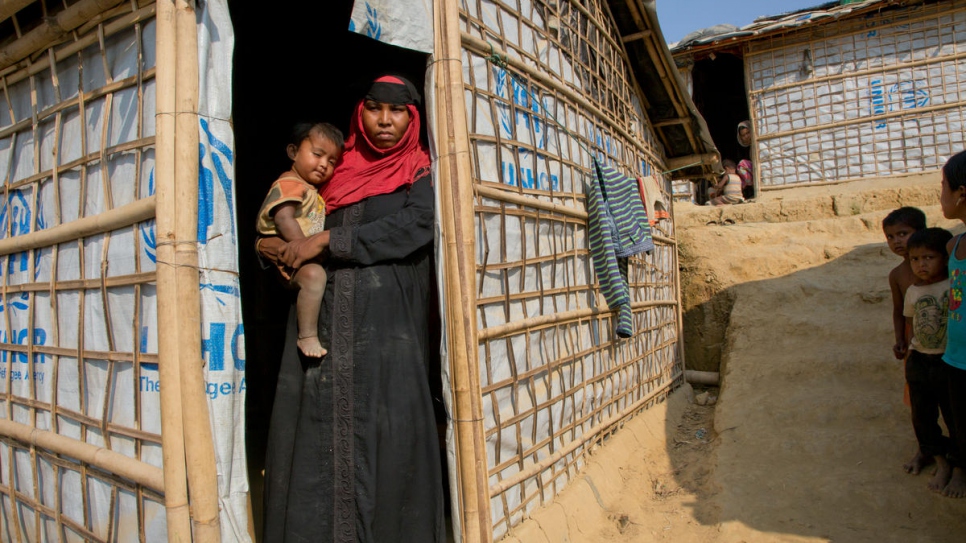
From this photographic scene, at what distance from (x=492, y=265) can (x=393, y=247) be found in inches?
20.8

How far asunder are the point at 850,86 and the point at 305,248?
399 inches

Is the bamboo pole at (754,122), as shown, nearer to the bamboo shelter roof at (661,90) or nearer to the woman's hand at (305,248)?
the bamboo shelter roof at (661,90)

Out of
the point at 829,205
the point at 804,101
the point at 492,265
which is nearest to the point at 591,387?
the point at 492,265

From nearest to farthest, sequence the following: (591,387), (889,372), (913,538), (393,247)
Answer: (393,247) → (913,538) → (591,387) → (889,372)

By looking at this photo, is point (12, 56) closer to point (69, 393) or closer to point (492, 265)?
point (69, 393)

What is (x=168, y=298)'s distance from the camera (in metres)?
1.76

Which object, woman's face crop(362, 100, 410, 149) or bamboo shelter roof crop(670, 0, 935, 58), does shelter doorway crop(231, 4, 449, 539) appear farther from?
bamboo shelter roof crop(670, 0, 935, 58)

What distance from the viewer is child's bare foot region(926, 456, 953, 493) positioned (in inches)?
118

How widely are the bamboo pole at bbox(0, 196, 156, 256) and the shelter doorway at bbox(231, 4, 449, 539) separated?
1.13 m

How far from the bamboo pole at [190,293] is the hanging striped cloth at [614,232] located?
2476 millimetres

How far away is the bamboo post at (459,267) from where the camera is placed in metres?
2.29

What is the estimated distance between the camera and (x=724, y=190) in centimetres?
976

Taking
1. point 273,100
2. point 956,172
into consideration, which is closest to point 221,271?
point 273,100

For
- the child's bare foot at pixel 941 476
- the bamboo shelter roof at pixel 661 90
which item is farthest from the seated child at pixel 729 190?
the child's bare foot at pixel 941 476
